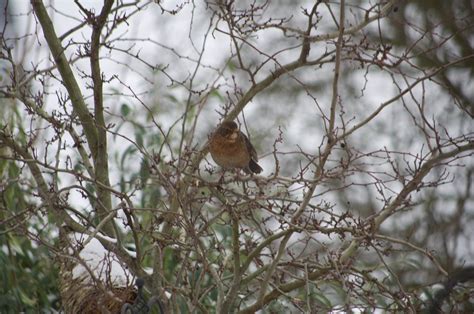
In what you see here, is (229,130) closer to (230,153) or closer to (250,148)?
(230,153)

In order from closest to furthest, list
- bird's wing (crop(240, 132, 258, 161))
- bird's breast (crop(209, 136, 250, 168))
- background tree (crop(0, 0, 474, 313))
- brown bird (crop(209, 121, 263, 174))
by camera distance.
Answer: background tree (crop(0, 0, 474, 313)), brown bird (crop(209, 121, 263, 174)), bird's breast (crop(209, 136, 250, 168)), bird's wing (crop(240, 132, 258, 161))

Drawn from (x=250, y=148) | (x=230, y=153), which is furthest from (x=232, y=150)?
(x=250, y=148)

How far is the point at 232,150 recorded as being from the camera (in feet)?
16.4

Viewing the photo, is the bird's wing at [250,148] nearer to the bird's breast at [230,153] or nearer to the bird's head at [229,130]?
the bird's breast at [230,153]

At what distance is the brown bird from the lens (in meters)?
4.80

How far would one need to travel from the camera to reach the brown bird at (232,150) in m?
4.80

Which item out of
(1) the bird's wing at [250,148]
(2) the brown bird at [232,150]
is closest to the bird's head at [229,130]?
(2) the brown bird at [232,150]

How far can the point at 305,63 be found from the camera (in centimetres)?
444

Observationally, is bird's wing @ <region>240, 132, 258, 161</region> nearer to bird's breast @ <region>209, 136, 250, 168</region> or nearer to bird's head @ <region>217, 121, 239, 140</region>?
bird's breast @ <region>209, 136, 250, 168</region>

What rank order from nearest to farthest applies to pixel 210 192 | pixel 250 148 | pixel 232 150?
pixel 210 192, pixel 232 150, pixel 250 148

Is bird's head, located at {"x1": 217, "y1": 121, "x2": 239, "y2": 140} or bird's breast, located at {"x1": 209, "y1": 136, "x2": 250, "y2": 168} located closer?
bird's head, located at {"x1": 217, "y1": 121, "x2": 239, "y2": 140}

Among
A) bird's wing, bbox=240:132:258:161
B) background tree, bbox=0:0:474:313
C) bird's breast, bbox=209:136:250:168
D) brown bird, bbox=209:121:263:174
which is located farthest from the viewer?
bird's wing, bbox=240:132:258:161

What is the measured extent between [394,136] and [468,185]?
74.5 inches

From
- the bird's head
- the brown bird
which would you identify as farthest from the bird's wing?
the bird's head
